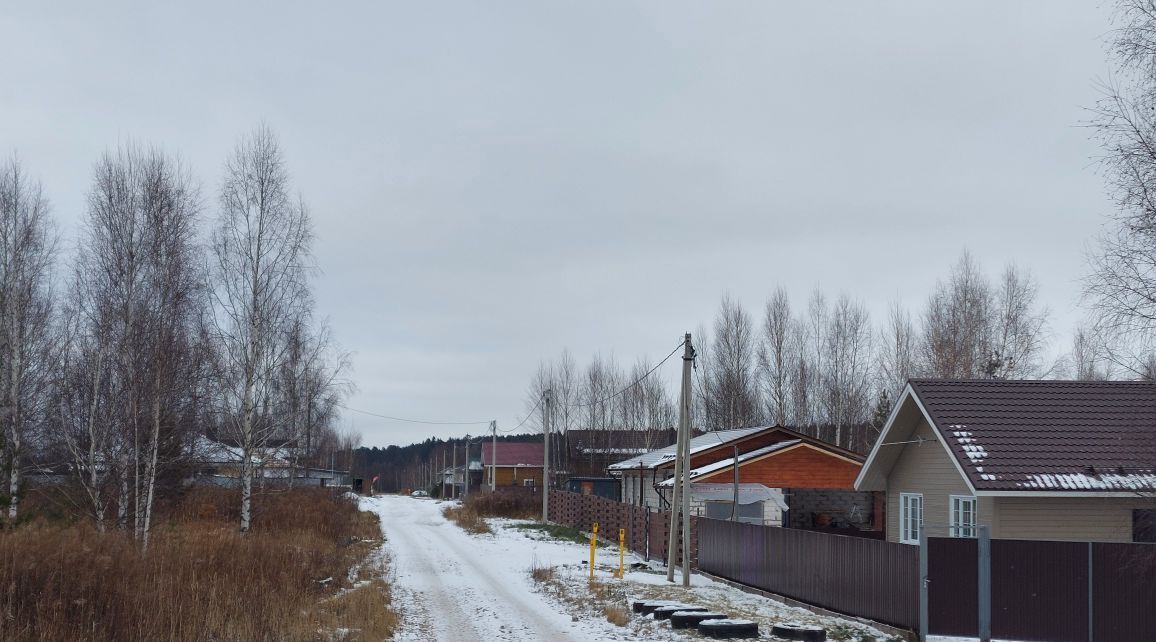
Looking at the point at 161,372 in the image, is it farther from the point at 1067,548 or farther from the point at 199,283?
the point at 1067,548

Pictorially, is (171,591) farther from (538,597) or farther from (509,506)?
(509,506)

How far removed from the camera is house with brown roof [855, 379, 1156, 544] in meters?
17.9

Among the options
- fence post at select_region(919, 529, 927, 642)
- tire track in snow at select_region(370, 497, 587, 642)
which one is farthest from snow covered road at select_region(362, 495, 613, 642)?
fence post at select_region(919, 529, 927, 642)

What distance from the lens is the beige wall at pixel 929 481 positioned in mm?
20188

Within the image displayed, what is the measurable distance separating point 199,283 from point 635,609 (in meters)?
14.8

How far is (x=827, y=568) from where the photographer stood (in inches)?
690

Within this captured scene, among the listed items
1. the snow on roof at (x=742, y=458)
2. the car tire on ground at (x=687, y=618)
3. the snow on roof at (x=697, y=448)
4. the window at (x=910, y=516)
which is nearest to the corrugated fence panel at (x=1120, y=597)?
the car tire on ground at (x=687, y=618)

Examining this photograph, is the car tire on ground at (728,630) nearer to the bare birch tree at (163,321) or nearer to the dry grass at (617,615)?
the dry grass at (617,615)

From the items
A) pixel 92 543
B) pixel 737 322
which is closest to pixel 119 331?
pixel 92 543

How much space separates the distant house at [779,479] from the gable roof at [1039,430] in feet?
32.0

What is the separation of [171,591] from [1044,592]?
1224cm

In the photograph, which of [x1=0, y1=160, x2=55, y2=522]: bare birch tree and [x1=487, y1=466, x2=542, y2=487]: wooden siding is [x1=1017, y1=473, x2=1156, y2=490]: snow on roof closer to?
[x1=0, y1=160, x2=55, y2=522]: bare birch tree

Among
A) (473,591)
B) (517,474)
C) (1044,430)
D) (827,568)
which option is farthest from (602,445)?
(827,568)

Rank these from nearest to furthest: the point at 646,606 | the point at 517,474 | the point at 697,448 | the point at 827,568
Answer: the point at 646,606, the point at 827,568, the point at 697,448, the point at 517,474
